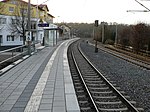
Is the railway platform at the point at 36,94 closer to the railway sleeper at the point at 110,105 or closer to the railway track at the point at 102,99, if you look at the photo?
the railway track at the point at 102,99

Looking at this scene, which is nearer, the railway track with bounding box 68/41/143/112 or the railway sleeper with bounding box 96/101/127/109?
the railway track with bounding box 68/41/143/112

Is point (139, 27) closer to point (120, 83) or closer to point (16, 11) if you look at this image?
point (120, 83)

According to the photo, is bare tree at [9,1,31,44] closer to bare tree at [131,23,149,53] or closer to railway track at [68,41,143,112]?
bare tree at [131,23,149,53]

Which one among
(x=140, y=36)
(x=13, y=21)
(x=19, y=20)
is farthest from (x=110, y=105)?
(x=13, y=21)

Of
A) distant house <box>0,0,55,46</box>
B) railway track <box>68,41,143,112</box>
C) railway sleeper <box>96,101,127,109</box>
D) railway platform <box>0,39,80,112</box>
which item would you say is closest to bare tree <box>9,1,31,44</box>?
distant house <box>0,0,55,46</box>

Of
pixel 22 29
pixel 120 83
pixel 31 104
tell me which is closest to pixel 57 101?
pixel 31 104

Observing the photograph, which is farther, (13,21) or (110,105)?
(13,21)

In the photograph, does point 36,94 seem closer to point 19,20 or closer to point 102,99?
point 102,99

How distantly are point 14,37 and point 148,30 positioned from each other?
42.7 metres

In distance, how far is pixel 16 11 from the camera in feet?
226

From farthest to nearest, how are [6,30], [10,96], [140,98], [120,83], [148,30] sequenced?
[6,30], [148,30], [120,83], [140,98], [10,96]

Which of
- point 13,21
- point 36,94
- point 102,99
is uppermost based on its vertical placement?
point 13,21

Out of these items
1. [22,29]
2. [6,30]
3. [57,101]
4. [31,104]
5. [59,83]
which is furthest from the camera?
[6,30]

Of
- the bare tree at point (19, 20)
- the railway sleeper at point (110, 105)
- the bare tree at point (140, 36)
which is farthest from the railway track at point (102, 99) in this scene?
the bare tree at point (19, 20)
